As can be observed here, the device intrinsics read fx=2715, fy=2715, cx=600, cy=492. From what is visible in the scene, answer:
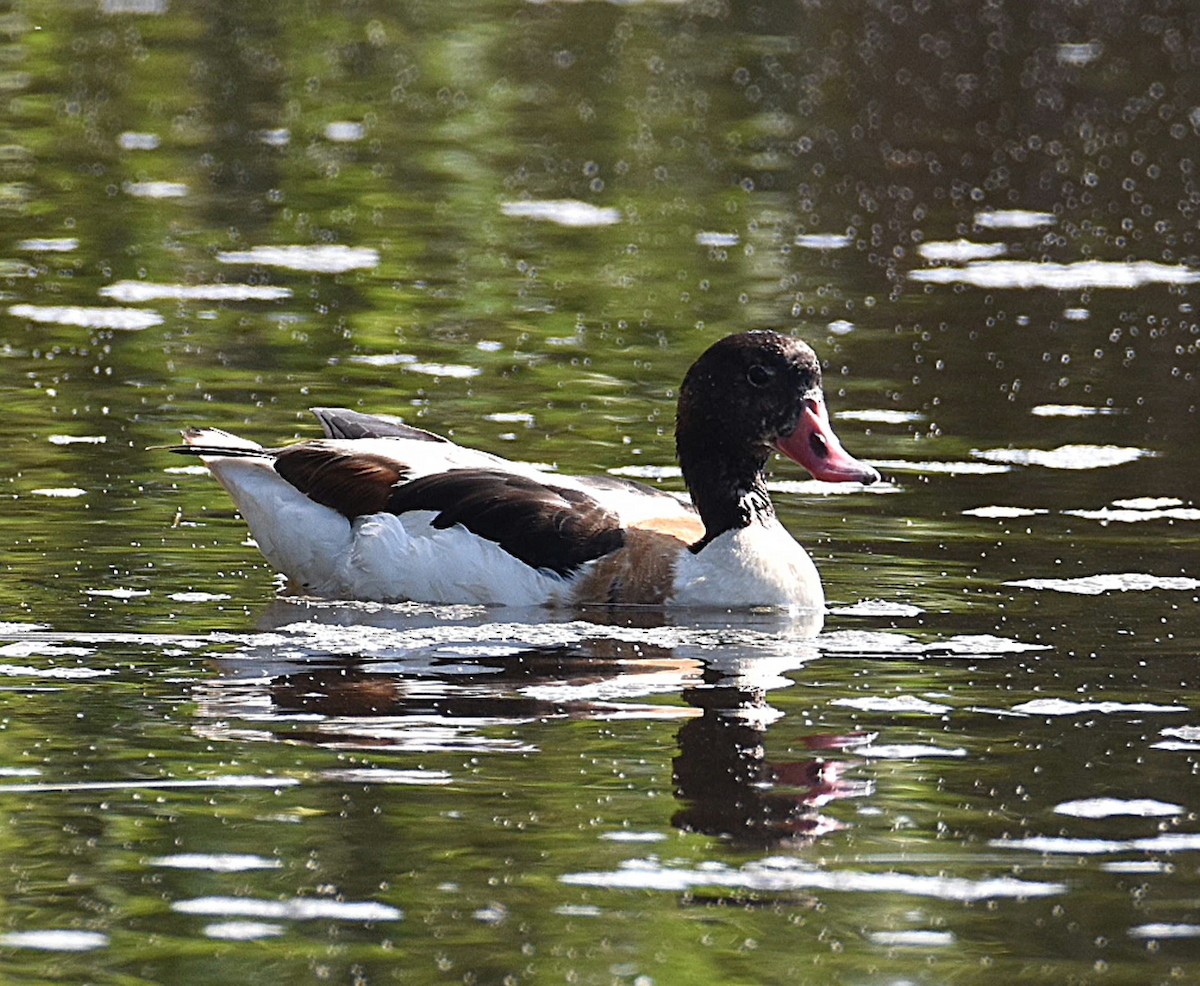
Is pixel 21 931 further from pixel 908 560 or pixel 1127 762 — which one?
pixel 908 560

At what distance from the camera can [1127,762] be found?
8.79 meters

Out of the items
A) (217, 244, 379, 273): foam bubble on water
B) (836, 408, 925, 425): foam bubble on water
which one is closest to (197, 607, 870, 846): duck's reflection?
(836, 408, 925, 425): foam bubble on water

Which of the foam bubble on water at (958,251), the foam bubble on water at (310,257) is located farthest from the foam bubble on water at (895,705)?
the foam bubble on water at (958,251)

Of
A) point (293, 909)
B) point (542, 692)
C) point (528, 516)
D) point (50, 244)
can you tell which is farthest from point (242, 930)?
point (50, 244)

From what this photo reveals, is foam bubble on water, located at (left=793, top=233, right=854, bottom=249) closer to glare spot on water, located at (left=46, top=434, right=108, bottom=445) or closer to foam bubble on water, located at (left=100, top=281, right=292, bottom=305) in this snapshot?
foam bubble on water, located at (left=100, top=281, right=292, bottom=305)

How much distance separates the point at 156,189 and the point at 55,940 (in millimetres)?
13923

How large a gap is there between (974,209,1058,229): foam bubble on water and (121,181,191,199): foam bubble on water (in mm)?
6011

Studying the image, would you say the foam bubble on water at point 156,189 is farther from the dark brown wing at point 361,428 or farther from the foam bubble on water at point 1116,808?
the foam bubble on water at point 1116,808

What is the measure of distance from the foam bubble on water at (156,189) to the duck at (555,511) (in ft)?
27.6

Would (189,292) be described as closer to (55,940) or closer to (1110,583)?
(1110,583)

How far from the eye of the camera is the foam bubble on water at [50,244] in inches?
723

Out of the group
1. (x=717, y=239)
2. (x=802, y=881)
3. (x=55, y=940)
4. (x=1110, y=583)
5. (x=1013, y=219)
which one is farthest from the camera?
(x=1013, y=219)

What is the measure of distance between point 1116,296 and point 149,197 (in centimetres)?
712

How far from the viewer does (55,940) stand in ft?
23.0
